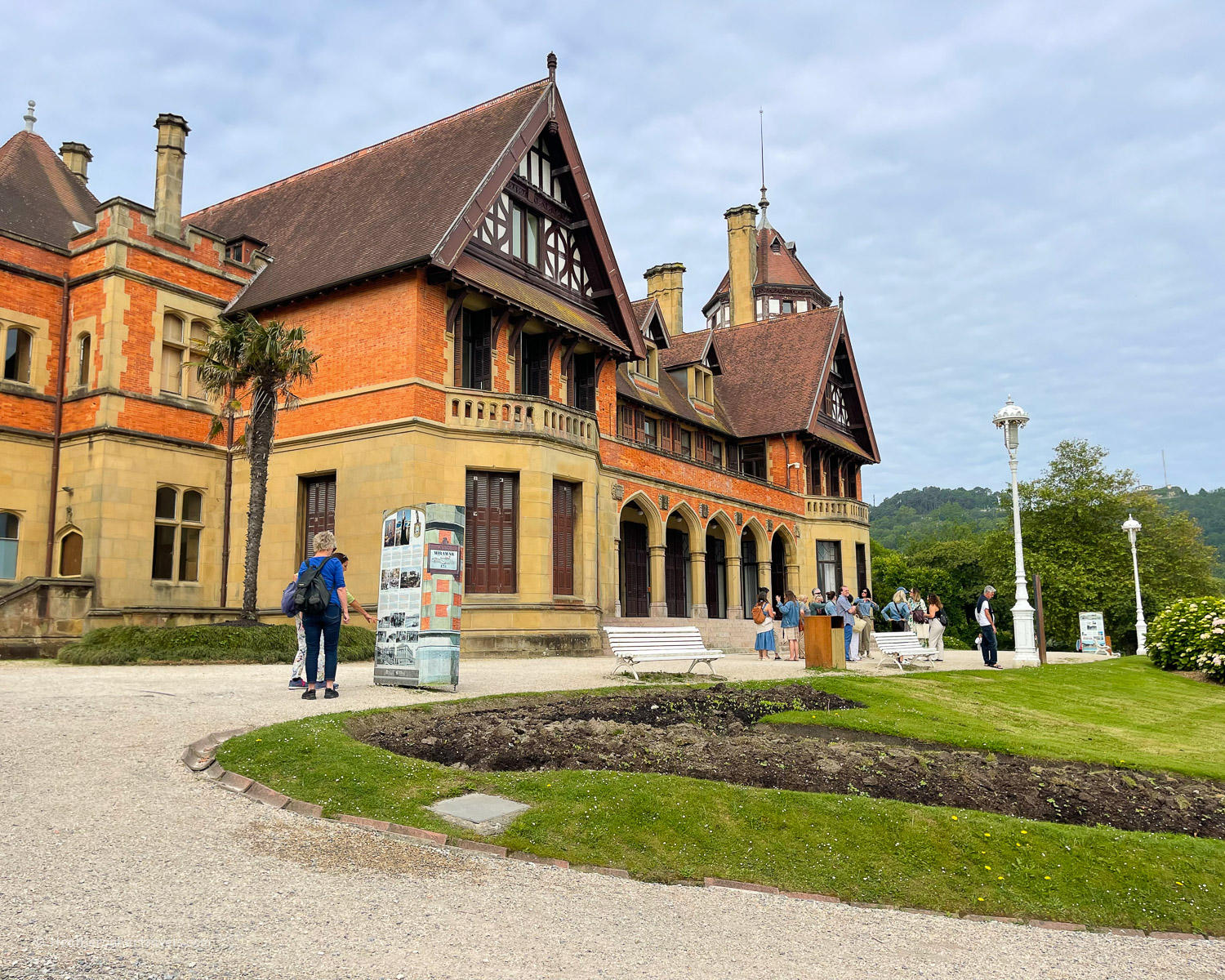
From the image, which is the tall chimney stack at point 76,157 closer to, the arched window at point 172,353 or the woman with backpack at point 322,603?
the arched window at point 172,353

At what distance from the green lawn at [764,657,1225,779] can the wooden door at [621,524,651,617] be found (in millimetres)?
14855

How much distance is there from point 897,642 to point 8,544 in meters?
20.0

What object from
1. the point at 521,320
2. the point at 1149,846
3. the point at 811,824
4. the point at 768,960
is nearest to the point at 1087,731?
the point at 1149,846

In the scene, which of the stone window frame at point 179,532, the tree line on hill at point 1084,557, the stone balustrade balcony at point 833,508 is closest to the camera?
the stone window frame at point 179,532

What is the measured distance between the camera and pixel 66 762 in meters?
7.46

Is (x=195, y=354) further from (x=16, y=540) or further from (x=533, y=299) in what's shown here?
(x=533, y=299)

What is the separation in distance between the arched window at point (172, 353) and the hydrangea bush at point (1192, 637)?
25437 mm

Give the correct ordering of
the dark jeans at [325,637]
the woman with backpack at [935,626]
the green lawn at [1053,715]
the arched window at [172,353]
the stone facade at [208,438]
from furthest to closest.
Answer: the woman with backpack at [935,626]
the arched window at [172,353]
the stone facade at [208,438]
the dark jeans at [325,637]
the green lawn at [1053,715]

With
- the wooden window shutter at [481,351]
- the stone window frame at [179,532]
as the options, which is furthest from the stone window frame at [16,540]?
the wooden window shutter at [481,351]

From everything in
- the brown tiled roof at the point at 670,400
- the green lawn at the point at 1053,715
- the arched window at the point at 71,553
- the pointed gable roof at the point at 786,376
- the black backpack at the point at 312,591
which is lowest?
the green lawn at the point at 1053,715

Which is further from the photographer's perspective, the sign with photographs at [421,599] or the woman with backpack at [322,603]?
the sign with photographs at [421,599]

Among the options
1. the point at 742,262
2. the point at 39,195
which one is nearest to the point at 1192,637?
the point at 742,262

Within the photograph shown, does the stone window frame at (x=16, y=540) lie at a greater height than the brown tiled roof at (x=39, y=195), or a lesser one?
lesser

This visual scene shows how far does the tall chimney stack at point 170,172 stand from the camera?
2467 centimetres
